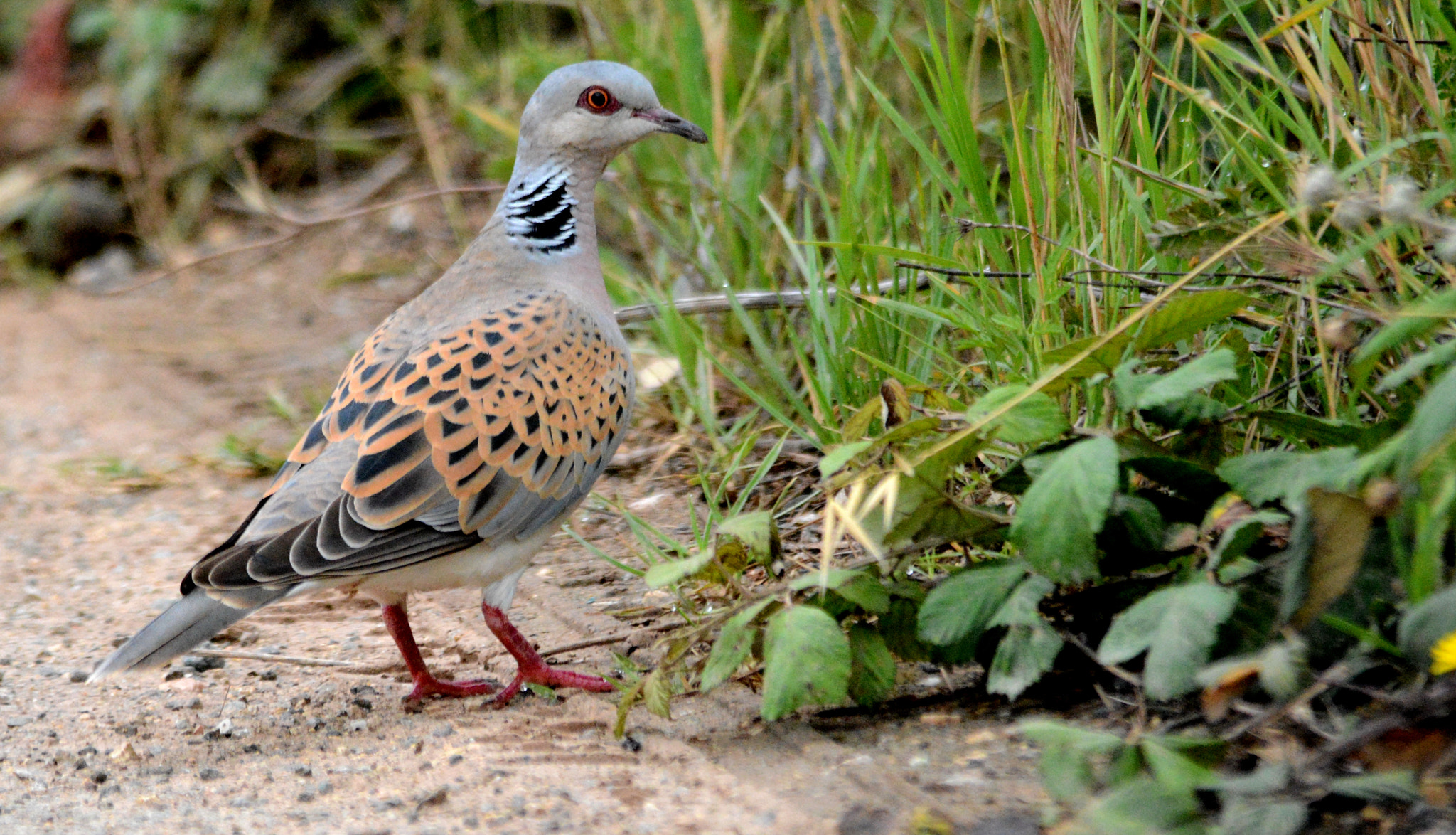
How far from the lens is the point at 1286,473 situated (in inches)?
85.3

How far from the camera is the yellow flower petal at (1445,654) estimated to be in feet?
5.83

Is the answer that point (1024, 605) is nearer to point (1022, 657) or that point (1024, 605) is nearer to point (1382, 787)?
point (1022, 657)

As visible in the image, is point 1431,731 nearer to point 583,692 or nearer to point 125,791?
point 583,692

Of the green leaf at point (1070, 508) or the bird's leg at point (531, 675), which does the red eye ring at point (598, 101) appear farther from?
the green leaf at point (1070, 508)

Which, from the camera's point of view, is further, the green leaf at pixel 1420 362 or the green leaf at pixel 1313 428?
the green leaf at pixel 1313 428

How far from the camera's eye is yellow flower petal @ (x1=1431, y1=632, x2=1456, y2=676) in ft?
5.83

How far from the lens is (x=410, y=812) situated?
2.33 m

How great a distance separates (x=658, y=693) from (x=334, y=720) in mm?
878

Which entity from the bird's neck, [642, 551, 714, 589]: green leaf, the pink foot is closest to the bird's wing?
the bird's neck

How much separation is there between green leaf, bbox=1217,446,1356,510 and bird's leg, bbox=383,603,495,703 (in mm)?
1689

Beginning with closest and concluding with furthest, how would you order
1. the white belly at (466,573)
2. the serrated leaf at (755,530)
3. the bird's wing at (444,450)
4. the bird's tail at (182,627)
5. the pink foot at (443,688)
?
the serrated leaf at (755,530) < the bird's tail at (182,627) < the bird's wing at (444,450) < the white belly at (466,573) < the pink foot at (443,688)

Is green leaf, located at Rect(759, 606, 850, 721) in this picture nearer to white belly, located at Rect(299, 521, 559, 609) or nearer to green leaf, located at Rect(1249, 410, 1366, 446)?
green leaf, located at Rect(1249, 410, 1366, 446)

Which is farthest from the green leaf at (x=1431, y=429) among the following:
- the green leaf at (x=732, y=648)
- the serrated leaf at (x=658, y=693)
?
the serrated leaf at (x=658, y=693)

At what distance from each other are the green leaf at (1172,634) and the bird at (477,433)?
49.2 inches
